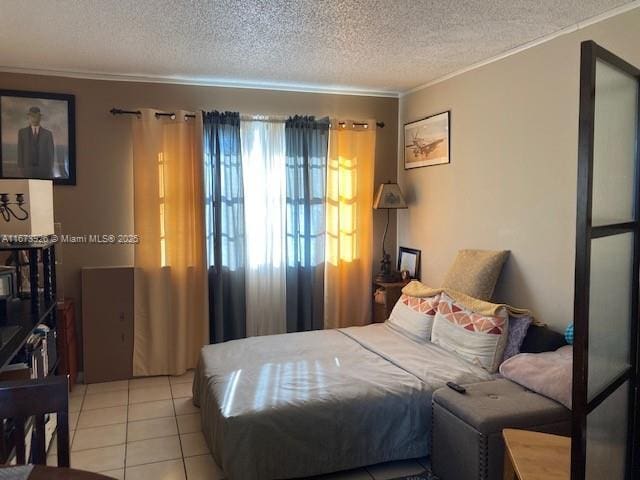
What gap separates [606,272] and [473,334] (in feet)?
4.65

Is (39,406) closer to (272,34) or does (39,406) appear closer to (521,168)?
(272,34)

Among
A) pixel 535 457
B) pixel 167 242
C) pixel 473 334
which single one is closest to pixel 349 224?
pixel 167 242

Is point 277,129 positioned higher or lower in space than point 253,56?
lower

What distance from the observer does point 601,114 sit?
1.69 meters

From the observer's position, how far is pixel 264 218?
4531mm

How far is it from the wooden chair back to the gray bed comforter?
1092 millimetres

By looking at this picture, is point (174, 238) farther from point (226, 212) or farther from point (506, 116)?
point (506, 116)

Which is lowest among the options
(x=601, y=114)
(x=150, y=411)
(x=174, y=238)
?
(x=150, y=411)

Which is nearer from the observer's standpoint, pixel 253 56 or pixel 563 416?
pixel 563 416

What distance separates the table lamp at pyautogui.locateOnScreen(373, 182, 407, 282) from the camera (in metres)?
4.66

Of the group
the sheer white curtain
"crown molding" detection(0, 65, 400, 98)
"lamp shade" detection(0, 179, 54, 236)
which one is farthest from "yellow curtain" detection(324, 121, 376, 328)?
"lamp shade" detection(0, 179, 54, 236)

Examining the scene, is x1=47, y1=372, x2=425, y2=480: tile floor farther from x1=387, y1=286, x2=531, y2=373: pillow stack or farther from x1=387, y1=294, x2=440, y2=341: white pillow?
x1=387, y1=294, x2=440, y2=341: white pillow

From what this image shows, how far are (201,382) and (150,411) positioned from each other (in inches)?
23.0

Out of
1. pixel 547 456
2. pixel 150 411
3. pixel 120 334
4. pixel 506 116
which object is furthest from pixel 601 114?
pixel 120 334
